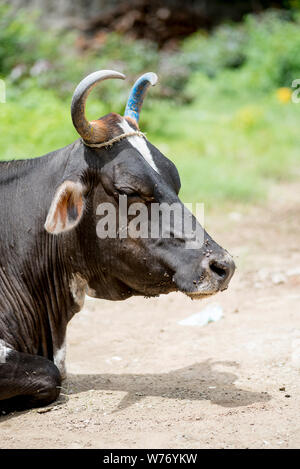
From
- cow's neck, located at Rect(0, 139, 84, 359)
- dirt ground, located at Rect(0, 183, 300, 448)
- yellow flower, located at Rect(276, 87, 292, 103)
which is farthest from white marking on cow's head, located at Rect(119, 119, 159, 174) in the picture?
yellow flower, located at Rect(276, 87, 292, 103)

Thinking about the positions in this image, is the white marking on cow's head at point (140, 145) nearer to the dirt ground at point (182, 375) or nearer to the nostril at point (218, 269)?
the nostril at point (218, 269)

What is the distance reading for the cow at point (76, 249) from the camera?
13.0ft

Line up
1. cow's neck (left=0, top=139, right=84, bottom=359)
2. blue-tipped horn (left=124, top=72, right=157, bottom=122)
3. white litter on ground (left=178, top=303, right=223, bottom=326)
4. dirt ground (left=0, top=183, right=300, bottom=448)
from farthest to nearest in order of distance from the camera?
white litter on ground (left=178, top=303, right=223, bottom=326) → blue-tipped horn (left=124, top=72, right=157, bottom=122) → cow's neck (left=0, top=139, right=84, bottom=359) → dirt ground (left=0, top=183, right=300, bottom=448)

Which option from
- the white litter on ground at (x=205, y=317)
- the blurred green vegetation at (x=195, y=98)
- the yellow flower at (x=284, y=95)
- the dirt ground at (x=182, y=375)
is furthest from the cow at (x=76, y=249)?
the yellow flower at (x=284, y=95)

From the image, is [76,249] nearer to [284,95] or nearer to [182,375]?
[182,375]

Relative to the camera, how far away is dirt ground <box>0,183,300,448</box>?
3.59 metres

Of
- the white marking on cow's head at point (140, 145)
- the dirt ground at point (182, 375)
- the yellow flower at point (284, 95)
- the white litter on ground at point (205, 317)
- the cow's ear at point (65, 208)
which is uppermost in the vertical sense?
the white marking on cow's head at point (140, 145)

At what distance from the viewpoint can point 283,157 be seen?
12.7 meters

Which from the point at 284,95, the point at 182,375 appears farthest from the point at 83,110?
the point at 284,95

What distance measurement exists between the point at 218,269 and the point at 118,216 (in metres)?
0.70

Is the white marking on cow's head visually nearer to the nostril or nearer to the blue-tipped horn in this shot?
the blue-tipped horn

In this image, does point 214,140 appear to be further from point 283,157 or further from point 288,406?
point 288,406

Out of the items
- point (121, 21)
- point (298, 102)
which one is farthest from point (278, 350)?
point (121, 21)

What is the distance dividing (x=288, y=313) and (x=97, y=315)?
177cm
